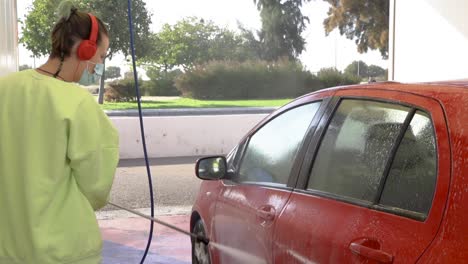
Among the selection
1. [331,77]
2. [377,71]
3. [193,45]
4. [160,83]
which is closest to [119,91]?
[160,83]

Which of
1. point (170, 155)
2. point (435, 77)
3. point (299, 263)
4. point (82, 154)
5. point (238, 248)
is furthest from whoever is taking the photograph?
point (170, 155)

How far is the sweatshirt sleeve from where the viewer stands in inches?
83.8

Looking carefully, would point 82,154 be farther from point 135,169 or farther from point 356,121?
point 135,169

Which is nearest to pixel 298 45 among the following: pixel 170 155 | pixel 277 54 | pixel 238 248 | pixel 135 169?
pixel 277 54

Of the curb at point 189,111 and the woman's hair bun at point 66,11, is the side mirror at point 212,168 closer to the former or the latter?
the woman's hair bun at point 66,11

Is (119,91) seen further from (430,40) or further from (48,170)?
(48,170)

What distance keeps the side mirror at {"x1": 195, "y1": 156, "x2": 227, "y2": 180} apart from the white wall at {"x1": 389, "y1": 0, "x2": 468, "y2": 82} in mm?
5649

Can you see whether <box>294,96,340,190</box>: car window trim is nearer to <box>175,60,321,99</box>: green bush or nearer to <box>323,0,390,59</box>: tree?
<box>175,60,321,99</box>: green bush

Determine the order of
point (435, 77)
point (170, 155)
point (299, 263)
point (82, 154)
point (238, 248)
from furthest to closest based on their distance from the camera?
point (170, 155)
point (435, 77)
point (238, 248)
point (299, 263)
point (82, 154)

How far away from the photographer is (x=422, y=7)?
9.25m

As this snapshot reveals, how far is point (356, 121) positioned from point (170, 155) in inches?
470

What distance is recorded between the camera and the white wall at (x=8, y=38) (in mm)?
4863

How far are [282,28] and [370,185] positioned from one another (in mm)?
20019

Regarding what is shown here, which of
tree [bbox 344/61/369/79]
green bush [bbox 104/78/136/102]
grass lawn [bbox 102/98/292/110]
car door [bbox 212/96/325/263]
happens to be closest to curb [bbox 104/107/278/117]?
grass lawn [bbox 102/98/292/110]
